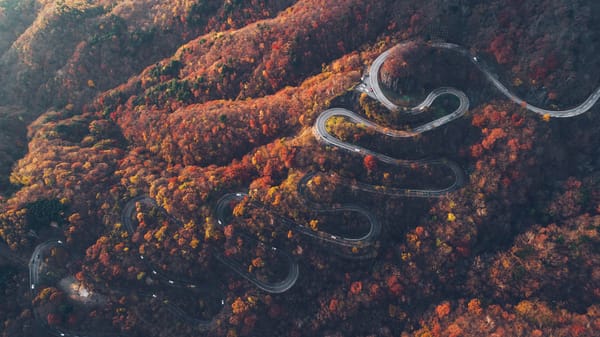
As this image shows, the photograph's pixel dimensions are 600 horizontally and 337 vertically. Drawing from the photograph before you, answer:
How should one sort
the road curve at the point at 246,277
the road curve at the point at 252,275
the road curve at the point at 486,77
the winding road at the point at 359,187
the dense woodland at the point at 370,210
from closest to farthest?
1. the dense woodland at the point at 370,210
2. the road curve at the point at 486,77
3. the winding road at the point at 359,187
4. the road curve at the point at 246,277
5. the road curve at the point at 252,275

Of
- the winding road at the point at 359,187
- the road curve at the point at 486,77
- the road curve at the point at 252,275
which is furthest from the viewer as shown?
the road curve at the point at 252,275

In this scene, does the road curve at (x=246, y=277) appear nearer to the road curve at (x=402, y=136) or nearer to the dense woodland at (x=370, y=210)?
the dense woodland at (x=370, y=210)

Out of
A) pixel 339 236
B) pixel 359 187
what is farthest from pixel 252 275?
pixel 359 187

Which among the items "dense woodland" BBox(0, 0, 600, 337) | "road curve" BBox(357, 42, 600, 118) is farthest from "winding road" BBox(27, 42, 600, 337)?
"dense woodland" BBox(0, 0, 600, 337)

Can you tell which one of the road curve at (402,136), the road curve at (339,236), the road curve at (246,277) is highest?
the road curve at (402,136)

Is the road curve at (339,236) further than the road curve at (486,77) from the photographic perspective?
Yes

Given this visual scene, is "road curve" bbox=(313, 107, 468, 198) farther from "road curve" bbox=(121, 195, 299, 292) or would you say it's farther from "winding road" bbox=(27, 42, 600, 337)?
"road curve" bbox=(121, 195, 299, 292)

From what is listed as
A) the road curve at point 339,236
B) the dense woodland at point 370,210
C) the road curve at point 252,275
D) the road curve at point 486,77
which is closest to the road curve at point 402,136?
the dense woodland at point 370,210

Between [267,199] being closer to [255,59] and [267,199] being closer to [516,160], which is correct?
[255,59]
